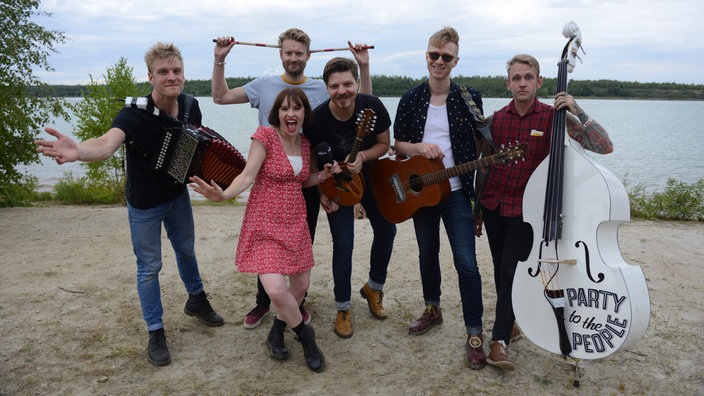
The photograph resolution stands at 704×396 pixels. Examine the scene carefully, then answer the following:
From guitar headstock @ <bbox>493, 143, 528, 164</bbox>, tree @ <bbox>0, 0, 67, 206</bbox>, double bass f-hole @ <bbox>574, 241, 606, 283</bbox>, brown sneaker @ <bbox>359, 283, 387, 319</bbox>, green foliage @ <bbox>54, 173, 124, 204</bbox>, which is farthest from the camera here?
green foliage @ <bbox>54, 173, 124, 204</bbox>

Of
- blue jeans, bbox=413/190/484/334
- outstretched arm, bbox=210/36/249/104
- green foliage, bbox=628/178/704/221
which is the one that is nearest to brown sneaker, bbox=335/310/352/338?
blue jeans, bbox=413/190/484/334

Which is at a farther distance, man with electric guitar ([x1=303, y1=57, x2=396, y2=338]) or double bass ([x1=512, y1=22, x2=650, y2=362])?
man with electric guitar ([x1=303, y1=57, x2=396, y2=338])

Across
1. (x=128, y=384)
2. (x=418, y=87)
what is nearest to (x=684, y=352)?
(x=418, y=87)

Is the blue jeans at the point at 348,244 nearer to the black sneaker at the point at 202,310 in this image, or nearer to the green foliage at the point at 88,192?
the black sneaker at the point at 202,310

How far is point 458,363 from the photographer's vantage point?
12.8ft

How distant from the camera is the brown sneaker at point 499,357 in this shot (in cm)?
366

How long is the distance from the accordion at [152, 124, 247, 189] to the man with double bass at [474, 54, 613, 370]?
187 cm

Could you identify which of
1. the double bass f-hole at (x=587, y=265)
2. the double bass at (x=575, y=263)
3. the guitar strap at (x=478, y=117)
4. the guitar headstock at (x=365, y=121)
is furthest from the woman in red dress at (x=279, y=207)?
the double bass f-hole at (x=587, y=265)

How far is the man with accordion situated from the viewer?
349cm

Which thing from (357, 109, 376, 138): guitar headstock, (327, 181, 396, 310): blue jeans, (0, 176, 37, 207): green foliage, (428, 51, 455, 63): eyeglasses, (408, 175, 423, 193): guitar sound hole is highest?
(428, 51, 455, 63): eyeglasses

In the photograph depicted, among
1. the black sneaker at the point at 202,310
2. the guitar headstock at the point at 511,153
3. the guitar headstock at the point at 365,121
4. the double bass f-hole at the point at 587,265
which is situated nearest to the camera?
the double bass f-hole at the point at 587,265

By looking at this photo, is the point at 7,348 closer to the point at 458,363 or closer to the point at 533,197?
the point at 458,363

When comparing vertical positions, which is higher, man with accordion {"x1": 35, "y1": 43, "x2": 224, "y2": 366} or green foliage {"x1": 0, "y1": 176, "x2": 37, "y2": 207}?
man with accordion {"x1": 35, "y1": 43, "x2": 224, "y2": 366}

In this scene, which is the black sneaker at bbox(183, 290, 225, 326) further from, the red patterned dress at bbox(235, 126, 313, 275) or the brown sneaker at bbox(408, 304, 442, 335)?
the brown sneaker at bbox(408, 304, 442, 335)
